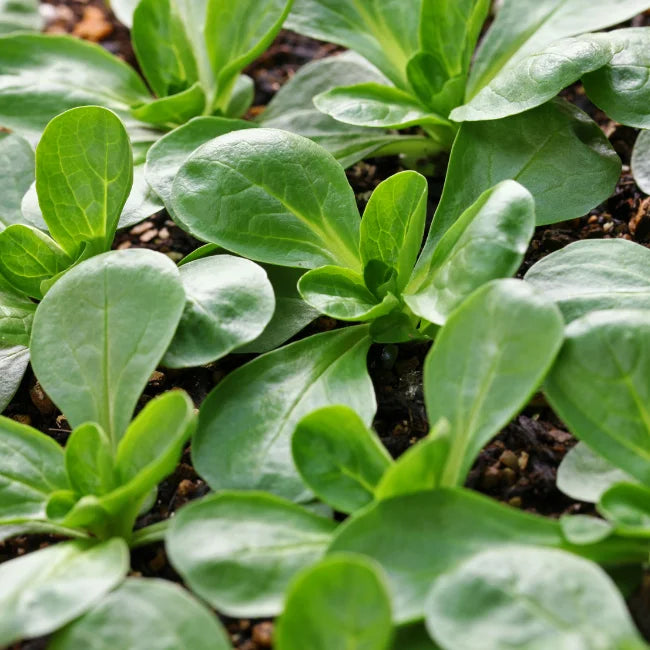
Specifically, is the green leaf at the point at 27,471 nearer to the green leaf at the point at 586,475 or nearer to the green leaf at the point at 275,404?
the green leaf at the point at 275,404

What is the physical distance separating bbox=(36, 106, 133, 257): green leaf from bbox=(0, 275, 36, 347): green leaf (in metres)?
0.09

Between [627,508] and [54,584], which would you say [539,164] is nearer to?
[627,508]

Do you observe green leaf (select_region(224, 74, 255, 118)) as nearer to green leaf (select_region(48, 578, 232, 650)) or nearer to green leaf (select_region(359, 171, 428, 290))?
green leaf (select_region(359, 171, 428, 290))

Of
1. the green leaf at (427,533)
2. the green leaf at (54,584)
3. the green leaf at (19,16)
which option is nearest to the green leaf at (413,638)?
the green leaf at (427,533)

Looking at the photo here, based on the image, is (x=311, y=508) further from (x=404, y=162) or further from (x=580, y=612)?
(x=404, y=162)

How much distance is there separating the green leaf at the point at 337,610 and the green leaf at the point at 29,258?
0.59m

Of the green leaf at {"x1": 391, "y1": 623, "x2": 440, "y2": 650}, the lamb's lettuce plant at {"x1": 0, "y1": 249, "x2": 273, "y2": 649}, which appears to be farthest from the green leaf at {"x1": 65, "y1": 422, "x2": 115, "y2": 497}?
the green leaf at {"x1": 391, "y1": 623, "x2": 440, "y2": 650}

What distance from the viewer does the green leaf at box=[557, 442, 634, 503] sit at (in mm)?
826

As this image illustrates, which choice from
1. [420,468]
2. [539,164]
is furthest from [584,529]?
[539,164]

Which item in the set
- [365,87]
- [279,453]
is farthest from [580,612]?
[365,87]

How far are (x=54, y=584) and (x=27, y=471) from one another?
0.17 metres

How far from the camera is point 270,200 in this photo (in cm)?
105

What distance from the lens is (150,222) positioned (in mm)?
1313

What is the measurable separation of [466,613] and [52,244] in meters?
0.68
